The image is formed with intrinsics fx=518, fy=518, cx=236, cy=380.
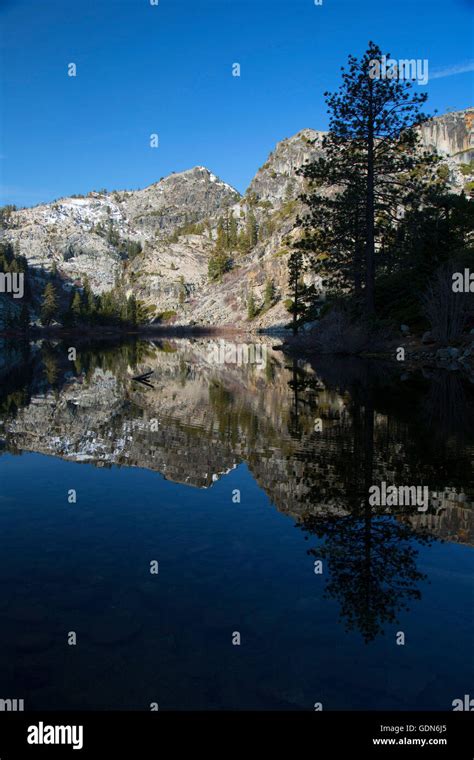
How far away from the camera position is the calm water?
489cm

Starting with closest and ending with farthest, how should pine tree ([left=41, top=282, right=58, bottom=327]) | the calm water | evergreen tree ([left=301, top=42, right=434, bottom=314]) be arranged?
1. the calm water
2. evergreen tree ([left=301, top=42, right=434, bottom=314])
3. pine tree ([left=41, top=282, right=58, bottom=327])

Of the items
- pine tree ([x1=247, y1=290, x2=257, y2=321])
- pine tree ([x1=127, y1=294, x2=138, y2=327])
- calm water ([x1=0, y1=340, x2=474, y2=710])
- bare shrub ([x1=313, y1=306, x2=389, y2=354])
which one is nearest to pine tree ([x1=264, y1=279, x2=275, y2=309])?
pine tree ([x1=247, y1=290, x2=257, y2=321])

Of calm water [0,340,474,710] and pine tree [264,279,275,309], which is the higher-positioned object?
pine tree [264,279,275,309]

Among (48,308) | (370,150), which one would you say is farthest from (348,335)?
(48,308)

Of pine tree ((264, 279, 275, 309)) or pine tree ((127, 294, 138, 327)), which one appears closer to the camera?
pine tree ((264, 279, 275, 309))

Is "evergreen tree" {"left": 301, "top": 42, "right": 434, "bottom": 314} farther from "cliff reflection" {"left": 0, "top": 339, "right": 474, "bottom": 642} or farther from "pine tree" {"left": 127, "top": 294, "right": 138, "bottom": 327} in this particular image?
"pine tree" {"left": 127, "top": 294, "right": 138, "bottom": 327}

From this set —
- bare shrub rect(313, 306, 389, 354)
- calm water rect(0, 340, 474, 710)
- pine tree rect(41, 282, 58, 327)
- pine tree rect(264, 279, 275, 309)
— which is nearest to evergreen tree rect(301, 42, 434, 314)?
bare shrub rect(313, 306, 389, 354)

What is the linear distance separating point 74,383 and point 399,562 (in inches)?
1018

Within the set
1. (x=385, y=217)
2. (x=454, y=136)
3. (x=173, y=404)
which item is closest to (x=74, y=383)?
(x=173, y=404)

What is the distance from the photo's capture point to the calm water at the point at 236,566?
16.0 ft

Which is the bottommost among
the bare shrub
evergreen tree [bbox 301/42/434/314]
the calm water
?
the calm water

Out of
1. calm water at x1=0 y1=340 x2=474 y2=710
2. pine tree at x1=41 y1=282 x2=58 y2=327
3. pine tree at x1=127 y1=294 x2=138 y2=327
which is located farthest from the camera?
pine tree at x1=127 y1=294 x2=138 y2=327

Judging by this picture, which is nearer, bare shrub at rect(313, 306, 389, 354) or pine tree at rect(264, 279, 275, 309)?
bare shrub at rect(313, 306, 389, 354)

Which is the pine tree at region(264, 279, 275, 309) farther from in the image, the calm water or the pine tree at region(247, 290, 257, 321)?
the calm water
